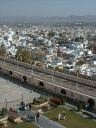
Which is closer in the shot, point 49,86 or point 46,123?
point 46,123

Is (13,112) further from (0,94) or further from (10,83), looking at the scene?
(10,83)

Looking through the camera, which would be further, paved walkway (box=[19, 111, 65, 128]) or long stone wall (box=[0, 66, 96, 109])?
long stone wall (box=[0, 66, 96, 109])

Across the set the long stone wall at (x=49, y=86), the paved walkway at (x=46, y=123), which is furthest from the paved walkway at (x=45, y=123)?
the long stone wall at (x=49, y=86)

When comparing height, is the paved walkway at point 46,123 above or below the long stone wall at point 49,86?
below

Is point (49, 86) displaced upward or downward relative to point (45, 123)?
upward

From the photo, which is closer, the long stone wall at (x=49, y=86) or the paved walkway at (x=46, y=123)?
the paved walkway at (x=46, y=123)

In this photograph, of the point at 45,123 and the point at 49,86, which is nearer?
the point at 45,123

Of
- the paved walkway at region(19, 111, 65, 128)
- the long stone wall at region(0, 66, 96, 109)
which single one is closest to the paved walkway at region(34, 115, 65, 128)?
the paved walkway at region(19, 111, 65, 128)

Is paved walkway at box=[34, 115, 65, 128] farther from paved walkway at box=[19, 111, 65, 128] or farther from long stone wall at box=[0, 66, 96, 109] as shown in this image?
long stone wall at box=[0, 66, 96, 109]

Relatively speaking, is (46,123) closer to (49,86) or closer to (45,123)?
(45,123)

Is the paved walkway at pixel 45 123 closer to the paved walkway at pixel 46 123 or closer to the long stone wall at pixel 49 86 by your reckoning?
the paved walkway at pixel 46 123

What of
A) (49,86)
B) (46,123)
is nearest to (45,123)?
(46,123)
